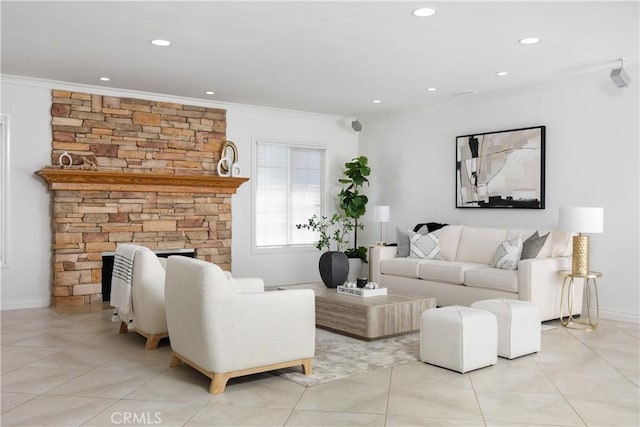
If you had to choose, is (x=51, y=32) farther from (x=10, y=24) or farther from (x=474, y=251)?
(x=474, y=251)

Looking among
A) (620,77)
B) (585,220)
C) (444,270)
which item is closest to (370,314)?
(444,270)

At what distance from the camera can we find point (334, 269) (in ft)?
17.9

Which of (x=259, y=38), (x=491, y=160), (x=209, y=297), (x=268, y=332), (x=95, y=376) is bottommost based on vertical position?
(x=95, y=376)

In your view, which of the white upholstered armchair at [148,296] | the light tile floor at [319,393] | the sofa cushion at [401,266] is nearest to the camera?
the light tile floor at [319,393]

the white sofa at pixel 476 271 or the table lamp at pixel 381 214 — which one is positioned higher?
the table lamp at pixel 381 214

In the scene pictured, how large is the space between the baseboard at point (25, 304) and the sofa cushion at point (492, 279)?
4638 millimetres

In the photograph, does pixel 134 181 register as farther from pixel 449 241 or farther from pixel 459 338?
pixel 459 338

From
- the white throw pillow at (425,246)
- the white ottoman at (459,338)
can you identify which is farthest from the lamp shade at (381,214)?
the white ottoman at (459,338)

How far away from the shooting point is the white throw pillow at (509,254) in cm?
561

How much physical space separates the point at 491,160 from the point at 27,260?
5.49m

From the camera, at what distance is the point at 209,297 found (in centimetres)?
325

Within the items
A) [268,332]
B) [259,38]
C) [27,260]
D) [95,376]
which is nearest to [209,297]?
[268,332]

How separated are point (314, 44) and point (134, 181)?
3025mm

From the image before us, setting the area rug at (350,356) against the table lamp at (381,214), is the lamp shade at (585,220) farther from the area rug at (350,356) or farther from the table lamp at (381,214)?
the table lamp at (381,214)
